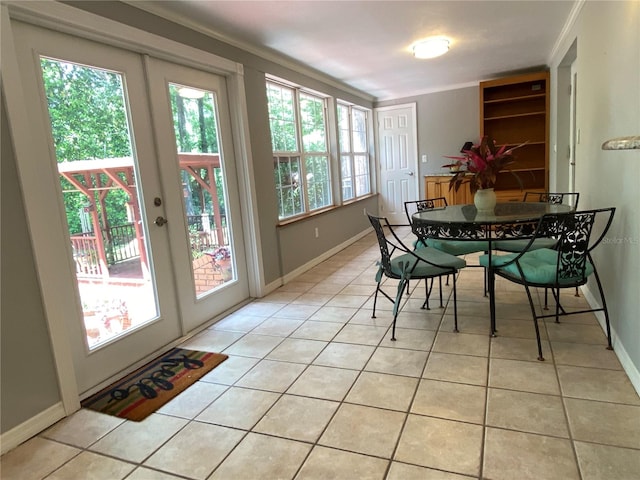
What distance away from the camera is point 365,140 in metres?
6.57

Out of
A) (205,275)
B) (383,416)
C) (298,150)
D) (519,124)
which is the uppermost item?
(519,124)

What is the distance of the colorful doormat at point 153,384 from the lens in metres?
2.00

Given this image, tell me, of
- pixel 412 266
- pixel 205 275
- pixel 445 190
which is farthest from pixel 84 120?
pixel 445 190

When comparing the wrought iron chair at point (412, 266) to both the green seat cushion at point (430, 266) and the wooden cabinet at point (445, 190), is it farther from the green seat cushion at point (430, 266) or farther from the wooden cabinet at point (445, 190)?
the wooden cabinet at point (445, 190)

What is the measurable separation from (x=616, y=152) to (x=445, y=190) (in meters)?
4.00

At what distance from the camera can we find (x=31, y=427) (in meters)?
1.80

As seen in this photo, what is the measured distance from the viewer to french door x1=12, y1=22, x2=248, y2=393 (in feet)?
6.61

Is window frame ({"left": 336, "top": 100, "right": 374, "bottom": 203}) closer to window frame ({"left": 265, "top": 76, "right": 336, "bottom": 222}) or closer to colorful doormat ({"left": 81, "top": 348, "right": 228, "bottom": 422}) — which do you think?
window frame ({"left": 265, "top": 76, "right": 336, "bottom": 222})

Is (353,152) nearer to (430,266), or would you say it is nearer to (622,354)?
(430,266)

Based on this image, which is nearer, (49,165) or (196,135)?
(49,165)

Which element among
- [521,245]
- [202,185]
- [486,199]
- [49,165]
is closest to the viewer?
[49,165]

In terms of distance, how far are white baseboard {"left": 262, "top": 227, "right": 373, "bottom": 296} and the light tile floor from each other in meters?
1.05

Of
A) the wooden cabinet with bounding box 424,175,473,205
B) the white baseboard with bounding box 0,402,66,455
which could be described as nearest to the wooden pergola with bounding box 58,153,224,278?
the white baseboard with bounding box 0,402,66,455

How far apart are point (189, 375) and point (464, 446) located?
58.4 inches
